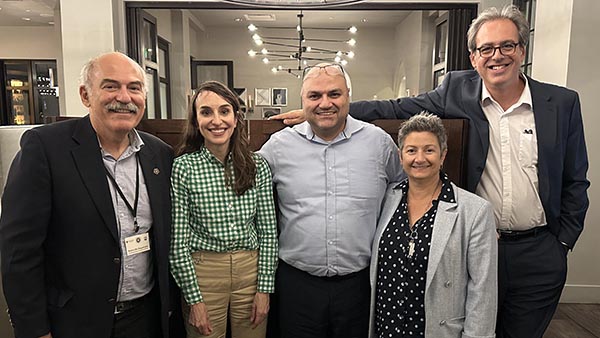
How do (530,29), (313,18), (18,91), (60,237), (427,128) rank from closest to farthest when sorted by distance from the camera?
(60,237)
(427,128)
(530,29)
(313,18)
(18,91)

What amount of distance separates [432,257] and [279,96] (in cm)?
969

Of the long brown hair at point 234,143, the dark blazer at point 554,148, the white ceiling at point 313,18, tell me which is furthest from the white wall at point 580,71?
the white ceiling at point 313,18

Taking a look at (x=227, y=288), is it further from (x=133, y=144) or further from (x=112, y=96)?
(x=112, y=96)

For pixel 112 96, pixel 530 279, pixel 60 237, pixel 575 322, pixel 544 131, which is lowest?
pixel 575 322

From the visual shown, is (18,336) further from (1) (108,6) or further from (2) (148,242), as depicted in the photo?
(1) (108,6)

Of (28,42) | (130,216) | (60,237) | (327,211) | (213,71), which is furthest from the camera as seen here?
(213,71)

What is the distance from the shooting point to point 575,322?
3.22 metres

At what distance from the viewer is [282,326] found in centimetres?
181

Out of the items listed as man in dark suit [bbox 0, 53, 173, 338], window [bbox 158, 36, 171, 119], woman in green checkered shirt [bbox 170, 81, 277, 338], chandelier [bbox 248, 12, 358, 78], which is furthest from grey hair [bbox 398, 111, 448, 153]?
chandelier [bbox 248, 12, 358, 78]

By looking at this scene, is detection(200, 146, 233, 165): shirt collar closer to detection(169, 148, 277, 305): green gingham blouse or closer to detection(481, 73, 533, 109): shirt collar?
detection(169, 148, 277, 305): green gingham blouse

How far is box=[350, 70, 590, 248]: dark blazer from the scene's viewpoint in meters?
1.72

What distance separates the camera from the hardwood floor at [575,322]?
303cm

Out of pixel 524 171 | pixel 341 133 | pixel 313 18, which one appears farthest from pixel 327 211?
pixel 313 18

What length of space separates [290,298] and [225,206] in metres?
0.48
